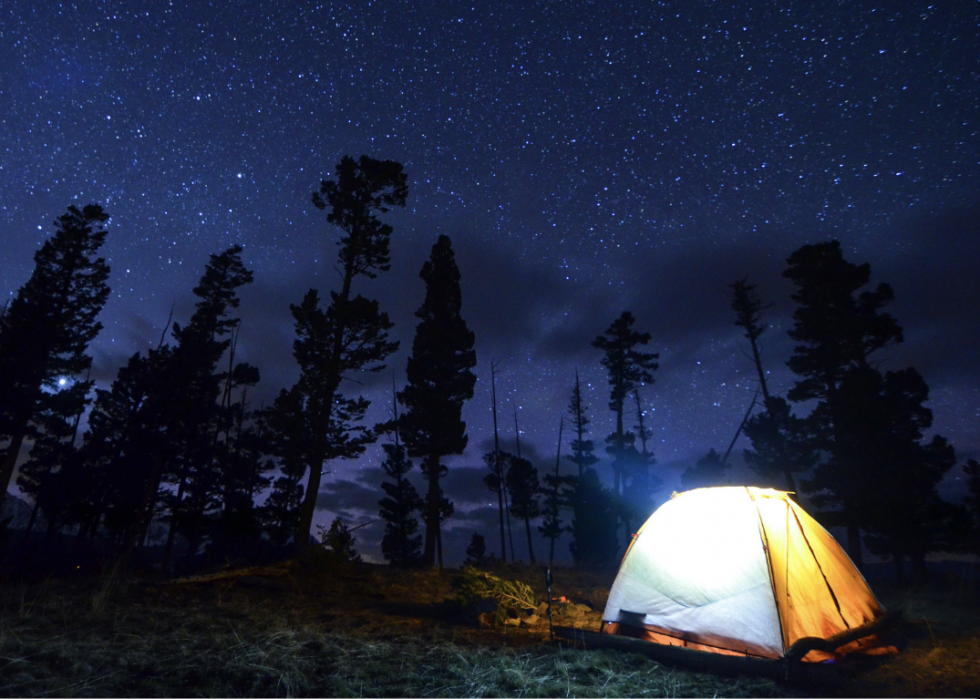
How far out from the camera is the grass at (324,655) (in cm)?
508

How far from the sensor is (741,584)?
7.47 metres

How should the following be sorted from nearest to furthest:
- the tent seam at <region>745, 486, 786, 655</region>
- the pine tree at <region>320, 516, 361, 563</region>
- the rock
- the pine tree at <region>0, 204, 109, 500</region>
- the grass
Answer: the grass
the tent seam at <region>745, 486, 786, 655</region>
the rock
the pine tree at <region>320, 516, 361, 563</region>
the pine tree at <region>0, 204, 109, 500</region>

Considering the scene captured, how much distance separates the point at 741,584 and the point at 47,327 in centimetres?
3330

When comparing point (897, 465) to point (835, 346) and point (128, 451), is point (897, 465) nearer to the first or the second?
point (835, 346)

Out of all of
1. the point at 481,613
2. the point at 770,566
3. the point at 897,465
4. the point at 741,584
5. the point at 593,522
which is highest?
the point at 897,465

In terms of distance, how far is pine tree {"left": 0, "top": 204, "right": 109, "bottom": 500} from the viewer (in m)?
24.4

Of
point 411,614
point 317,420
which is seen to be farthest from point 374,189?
point 411,614

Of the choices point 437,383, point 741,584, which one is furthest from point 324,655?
point 437,383

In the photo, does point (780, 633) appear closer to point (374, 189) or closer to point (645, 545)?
point (645, 545)

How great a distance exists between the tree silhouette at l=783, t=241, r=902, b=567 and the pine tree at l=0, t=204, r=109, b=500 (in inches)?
1516

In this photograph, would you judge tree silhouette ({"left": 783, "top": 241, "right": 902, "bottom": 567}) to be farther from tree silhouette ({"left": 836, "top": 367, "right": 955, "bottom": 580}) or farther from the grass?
the grass

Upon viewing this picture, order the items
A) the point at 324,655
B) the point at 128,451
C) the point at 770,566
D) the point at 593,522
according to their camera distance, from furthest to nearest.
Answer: the point at 593,522 < the point at 128,451 < the point at 770,566 < the point at 324,655

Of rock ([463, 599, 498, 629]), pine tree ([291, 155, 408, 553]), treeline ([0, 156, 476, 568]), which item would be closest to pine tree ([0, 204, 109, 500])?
treeline ([0, 156, 476, 568])

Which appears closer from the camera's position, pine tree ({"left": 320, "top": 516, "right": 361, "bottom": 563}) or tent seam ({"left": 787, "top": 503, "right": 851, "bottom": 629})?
tent seam ({"left": 787, "top": 503, "right": 851, "bottom": 629})
